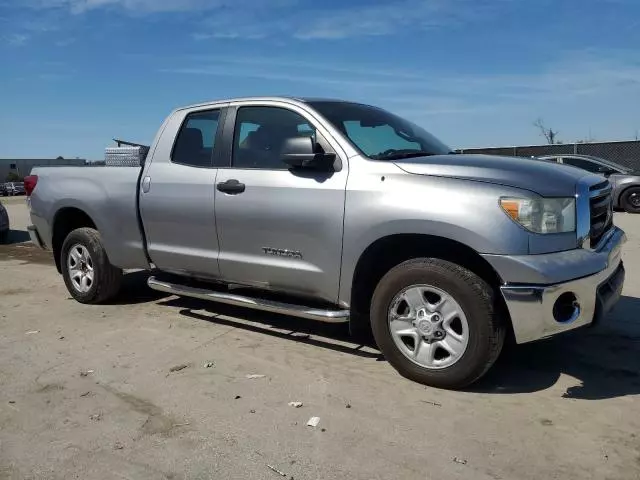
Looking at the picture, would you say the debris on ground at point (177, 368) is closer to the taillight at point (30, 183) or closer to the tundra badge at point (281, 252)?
the tundra badge at point (281, 252)

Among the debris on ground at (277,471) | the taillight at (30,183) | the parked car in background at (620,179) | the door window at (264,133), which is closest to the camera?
the debris on ground at (277,471)

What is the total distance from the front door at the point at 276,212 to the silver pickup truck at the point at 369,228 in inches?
0.5

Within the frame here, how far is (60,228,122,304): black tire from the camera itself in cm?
591

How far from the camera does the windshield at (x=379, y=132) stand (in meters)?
4.35

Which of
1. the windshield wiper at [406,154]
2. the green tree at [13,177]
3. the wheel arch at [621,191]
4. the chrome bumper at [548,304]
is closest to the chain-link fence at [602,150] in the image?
the wheel arch at [621,191]

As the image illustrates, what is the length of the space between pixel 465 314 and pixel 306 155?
5.00 feet

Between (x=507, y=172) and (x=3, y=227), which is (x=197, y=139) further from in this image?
(x=3, y=227)

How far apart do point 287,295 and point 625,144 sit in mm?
15628

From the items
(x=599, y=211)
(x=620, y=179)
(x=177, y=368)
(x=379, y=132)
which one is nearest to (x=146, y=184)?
(x=177, y=368)

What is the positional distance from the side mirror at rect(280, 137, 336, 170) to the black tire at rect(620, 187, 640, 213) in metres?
12.9

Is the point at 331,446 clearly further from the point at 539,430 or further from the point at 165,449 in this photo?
the point at 539,430

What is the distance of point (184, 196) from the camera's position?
16.6 ft

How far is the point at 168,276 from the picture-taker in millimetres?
5848

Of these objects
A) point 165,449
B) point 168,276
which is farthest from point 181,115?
point 165,449
